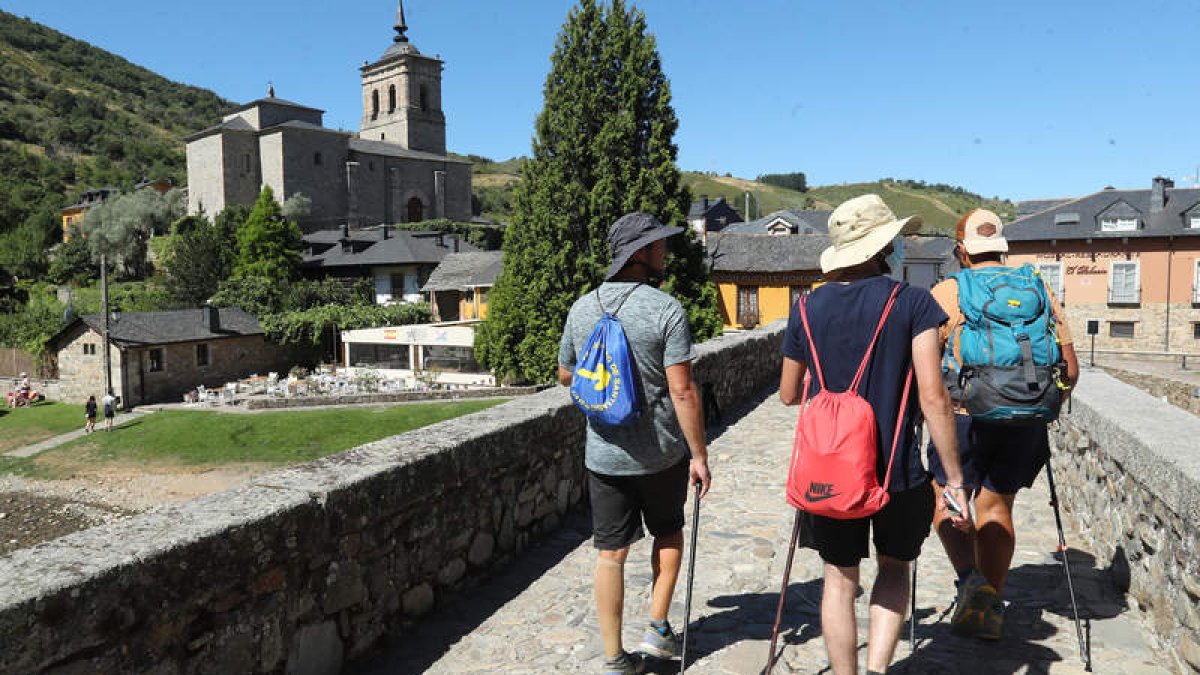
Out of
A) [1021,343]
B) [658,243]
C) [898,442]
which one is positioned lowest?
[898,442]

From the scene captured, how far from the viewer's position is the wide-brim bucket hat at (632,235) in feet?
10.2

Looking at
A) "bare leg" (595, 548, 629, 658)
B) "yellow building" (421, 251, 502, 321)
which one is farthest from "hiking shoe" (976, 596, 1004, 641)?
"yellow building" (421, 251, 502, 321)

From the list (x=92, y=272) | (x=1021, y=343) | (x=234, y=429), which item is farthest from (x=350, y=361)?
(x=1021, y=343)

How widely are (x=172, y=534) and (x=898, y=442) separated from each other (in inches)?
91.6

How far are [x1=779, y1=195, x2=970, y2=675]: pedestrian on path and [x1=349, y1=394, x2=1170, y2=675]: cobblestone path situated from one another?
672 millimetres

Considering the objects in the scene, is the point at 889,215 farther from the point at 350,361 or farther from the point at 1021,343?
the point at 350,361

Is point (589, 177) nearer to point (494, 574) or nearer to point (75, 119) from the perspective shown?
point (494, 574)

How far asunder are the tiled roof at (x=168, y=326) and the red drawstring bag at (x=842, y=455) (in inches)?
1444

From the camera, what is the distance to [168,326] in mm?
36000

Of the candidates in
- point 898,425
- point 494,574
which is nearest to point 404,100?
point 494,574

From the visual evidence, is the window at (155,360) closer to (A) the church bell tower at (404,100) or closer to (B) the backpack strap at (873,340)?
(B) the backpack strap at (873,340)

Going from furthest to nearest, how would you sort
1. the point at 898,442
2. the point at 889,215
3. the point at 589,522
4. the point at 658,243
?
the point at 589,522
the point at 658,243
the point at 889,215
the point at 898,442

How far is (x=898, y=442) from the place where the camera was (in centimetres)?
253

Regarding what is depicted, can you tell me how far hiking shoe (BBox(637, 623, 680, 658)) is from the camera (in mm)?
3189
